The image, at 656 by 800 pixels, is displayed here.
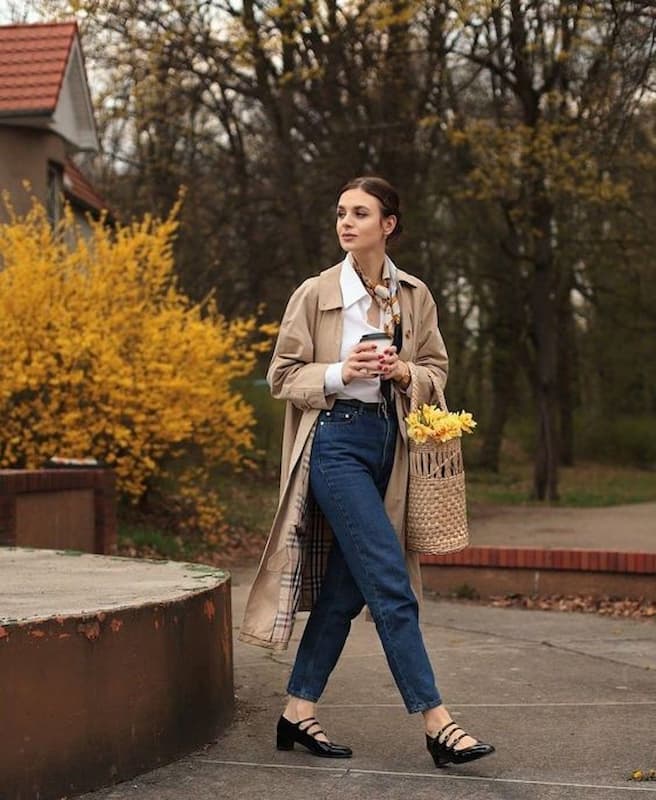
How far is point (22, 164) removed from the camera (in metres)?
21.7

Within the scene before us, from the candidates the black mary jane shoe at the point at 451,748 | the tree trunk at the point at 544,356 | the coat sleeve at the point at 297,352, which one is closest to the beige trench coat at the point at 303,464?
the coat sleeve at the point at 297,352

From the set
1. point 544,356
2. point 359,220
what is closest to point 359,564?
point 359,220

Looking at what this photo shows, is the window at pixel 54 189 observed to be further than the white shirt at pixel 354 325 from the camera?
Yes

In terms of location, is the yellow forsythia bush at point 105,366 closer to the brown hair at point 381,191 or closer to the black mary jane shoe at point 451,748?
the brown hair at point 381,191

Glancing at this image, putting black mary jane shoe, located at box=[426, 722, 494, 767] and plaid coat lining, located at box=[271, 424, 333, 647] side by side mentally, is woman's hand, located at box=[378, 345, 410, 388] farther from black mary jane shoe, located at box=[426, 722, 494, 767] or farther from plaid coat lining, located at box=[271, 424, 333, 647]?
black mary jane shoe, located at box=[426, 722, 494, 767]

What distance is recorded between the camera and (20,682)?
4023 millimetres

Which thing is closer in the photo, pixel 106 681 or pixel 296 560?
pixel 106 681

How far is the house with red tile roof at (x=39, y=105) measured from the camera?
21.4 meters

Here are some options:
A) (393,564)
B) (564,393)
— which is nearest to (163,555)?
(393,564)

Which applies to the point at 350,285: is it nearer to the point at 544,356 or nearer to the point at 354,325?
the point at 354,325

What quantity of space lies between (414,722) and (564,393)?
27.3 meters

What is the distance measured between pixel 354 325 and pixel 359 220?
13.8 inches

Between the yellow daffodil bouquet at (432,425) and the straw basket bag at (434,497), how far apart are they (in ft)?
0.12

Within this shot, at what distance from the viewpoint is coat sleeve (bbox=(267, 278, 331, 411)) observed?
4.68m
